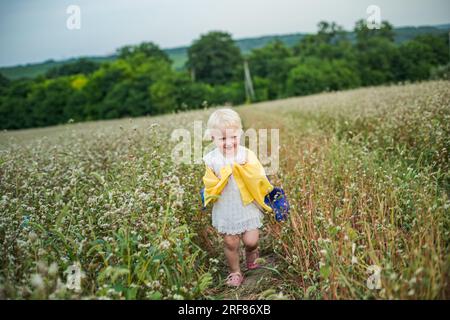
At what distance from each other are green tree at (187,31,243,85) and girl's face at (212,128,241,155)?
5854 centimetres

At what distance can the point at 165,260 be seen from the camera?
3.10 m

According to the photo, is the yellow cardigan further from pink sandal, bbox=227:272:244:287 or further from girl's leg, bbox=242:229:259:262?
pink sandal, bbox=227:272:244:287

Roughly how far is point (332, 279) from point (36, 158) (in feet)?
17.4

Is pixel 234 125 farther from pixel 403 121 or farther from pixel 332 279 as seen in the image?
pixel 403 121

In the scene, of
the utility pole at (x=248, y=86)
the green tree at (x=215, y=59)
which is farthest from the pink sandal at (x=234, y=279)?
the green tree at (x=215, y=59)

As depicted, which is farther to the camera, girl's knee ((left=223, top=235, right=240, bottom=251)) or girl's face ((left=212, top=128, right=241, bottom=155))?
girl's knee ((left=223, top=235, right=240, bottom=251))

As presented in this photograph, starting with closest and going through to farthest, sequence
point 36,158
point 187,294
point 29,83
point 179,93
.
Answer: point 187,294 < point 36,158 < point 179,93 < point 29,83

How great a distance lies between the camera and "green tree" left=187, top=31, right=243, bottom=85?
6153 centimetres

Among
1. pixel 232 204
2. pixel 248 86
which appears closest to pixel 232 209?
pixel 232 204

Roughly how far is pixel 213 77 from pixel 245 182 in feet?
195

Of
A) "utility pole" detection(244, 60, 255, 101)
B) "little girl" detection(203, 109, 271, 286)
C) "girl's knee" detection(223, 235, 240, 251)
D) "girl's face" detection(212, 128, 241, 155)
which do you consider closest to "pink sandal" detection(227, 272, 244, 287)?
"little girl" detection(203, 109, 271, 286)

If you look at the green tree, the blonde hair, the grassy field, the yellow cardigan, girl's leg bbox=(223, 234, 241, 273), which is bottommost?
girl's leg bbox=(223, 234, 241, 273)

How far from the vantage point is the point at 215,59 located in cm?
6178

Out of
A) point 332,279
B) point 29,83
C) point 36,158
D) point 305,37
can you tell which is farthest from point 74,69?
point 332,279
